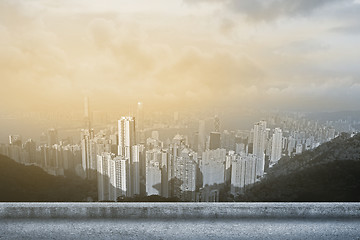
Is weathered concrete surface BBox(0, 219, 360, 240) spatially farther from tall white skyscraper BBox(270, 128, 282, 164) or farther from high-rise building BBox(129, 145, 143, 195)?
tall white skyscraper BBox(270, 128, 282, 164)

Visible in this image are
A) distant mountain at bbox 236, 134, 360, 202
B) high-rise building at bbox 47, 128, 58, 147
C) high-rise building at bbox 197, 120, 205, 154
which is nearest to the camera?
distant mountain at bbox 236, 134, 360, 202

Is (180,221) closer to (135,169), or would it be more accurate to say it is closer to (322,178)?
(322,178)

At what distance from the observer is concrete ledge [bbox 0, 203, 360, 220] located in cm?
133

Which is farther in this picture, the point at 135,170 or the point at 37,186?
the point at 135,170

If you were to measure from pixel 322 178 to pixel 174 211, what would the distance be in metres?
5.94

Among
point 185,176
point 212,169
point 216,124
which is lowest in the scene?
point 185,176

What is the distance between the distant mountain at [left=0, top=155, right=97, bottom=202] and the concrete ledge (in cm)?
512

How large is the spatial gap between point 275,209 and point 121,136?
283 inches

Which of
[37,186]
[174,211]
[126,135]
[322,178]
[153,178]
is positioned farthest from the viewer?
[126,135]

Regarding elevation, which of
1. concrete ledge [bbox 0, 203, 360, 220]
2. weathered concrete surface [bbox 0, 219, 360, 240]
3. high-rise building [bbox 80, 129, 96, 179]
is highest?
concrete ledge [bbox 0, 203, 360, 220]

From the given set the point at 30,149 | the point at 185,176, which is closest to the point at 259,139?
the point at 185,176

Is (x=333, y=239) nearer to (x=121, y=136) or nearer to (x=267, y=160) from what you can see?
(x=121, y=136)

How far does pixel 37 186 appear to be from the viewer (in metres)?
6.67

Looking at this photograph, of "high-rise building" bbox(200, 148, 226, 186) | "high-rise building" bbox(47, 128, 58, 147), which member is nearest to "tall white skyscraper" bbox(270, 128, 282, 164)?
"high-rise building" bbox(200, 148, 226, 186)
